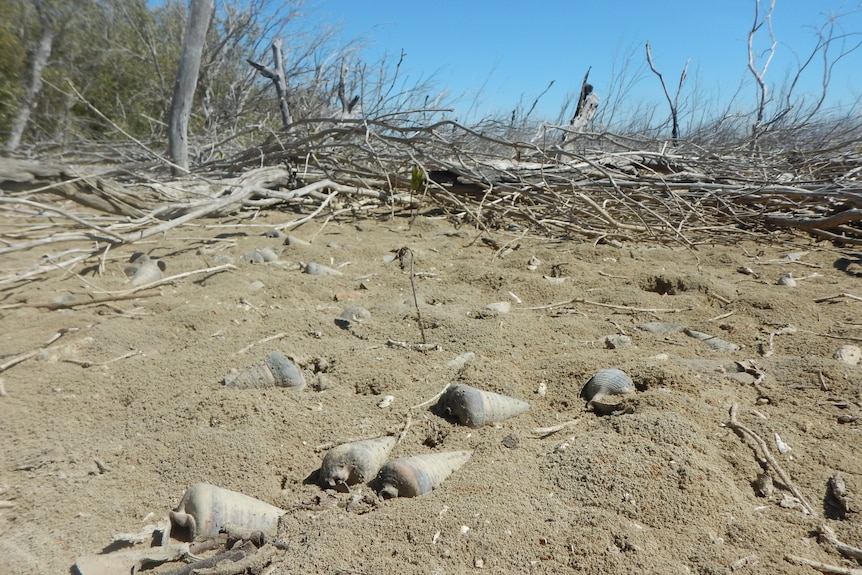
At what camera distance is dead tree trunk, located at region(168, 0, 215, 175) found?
4711mm

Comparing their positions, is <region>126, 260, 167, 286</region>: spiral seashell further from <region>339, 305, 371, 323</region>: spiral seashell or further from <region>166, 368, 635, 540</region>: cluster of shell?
<region>166, 368, 635, 540</region>: cluster of shell

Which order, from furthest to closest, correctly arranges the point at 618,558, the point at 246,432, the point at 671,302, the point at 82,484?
1. the point at 671,302
2. the point at 246,432
3. the point at 82,484
4. the point at 618,558

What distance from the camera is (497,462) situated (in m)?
1.39

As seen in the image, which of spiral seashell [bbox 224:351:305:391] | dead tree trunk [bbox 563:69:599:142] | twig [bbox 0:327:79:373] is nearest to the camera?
spiral seashell [bbox 224:351:305:391]

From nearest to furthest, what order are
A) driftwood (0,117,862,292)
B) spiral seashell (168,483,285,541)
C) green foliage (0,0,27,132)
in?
spiral seashell (168,483,285,541) → driftwood (0,117,862,292) → green foliage (0,0,27,132)

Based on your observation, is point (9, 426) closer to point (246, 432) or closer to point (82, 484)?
point (82, 484)

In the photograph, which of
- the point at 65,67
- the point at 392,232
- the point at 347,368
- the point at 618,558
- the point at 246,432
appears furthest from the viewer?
the point at 65,67

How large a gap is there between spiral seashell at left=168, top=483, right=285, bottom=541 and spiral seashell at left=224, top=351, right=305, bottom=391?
0.53 m

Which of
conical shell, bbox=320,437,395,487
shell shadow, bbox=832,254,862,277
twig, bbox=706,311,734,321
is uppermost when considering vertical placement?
shell shadow, bbox=832,254,862,277

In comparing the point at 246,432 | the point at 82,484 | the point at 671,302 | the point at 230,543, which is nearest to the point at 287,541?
the point at 230,543

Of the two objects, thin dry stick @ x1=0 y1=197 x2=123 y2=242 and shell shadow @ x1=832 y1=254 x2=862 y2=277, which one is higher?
shell shadow @ x1=832 y1=254 x2=862 y2=277

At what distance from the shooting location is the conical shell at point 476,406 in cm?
156

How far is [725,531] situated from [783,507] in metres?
0.18

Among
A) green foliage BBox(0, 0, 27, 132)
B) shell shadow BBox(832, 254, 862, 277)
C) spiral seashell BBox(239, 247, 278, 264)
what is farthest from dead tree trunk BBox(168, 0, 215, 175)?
green foliage BBox(0, 0, 27, 132)
